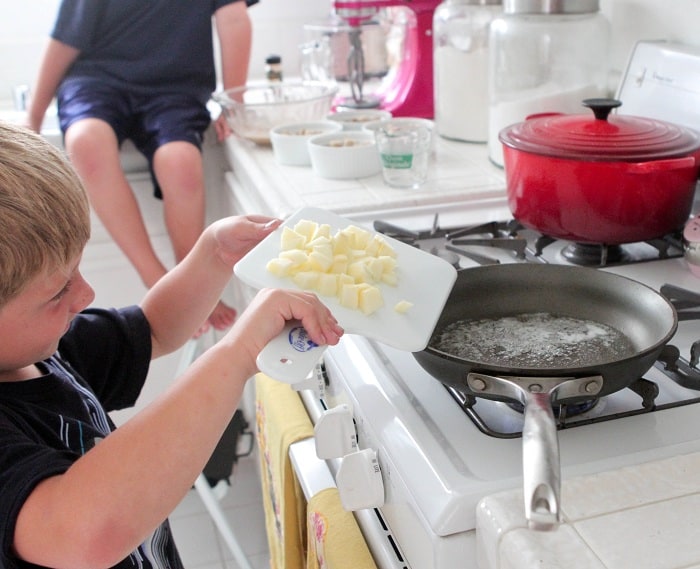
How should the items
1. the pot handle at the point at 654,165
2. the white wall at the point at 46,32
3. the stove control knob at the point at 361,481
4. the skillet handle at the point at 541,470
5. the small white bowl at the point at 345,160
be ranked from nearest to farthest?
the skillet handle at the point at 541,470 → the stove control knob at the point at 361,481 → the pot handle at the point at 654,165 → the small white bowl at the point at 345,160 → the white wall at the point at 46,32

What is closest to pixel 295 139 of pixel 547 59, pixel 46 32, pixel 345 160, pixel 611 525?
pixel 345 160

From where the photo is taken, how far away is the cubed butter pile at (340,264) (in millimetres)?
689

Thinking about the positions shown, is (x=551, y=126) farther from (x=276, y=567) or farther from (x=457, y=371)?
(x=276, y=567)

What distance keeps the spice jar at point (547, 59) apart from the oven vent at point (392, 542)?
76 centimetres

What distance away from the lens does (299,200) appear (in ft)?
3.86

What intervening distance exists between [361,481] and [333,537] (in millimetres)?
109

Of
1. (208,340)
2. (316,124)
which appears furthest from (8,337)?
(208,340)

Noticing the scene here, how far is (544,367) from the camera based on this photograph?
1.91 feet

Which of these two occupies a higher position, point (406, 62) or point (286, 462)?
point (406, 62)

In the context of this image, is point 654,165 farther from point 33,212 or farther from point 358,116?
point 358,116

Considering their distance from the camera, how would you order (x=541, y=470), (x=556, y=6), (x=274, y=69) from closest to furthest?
(x=541, y=470)
(x=556, y=6)
(x=274, y=69)

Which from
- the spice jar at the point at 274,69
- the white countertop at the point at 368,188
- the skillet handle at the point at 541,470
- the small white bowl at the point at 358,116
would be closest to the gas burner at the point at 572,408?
the skillet handle at the point at 541,470

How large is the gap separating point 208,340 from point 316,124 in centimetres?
60

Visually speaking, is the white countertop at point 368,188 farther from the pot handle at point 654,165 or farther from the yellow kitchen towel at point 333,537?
the yellow kitchen towel at point 333,537
